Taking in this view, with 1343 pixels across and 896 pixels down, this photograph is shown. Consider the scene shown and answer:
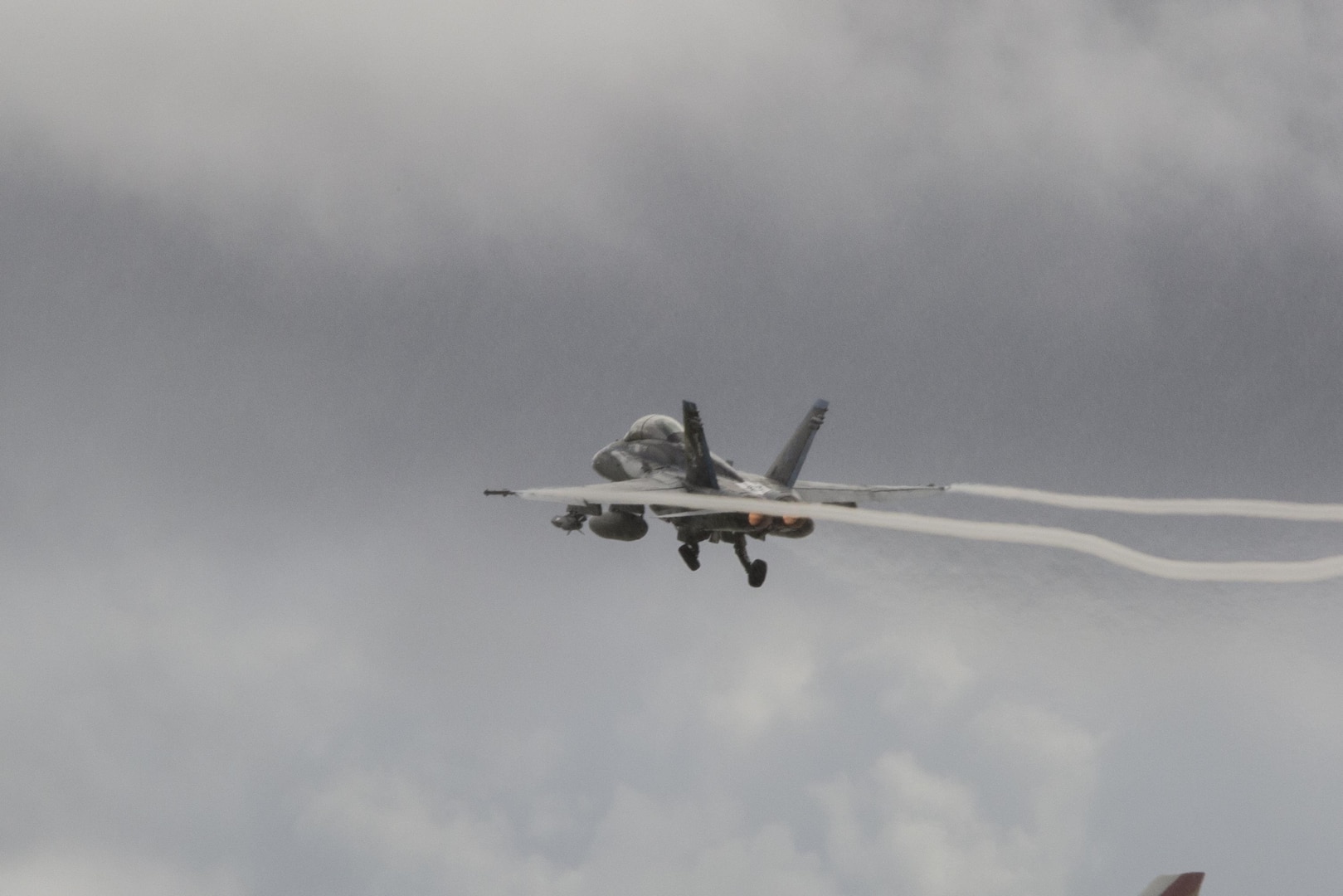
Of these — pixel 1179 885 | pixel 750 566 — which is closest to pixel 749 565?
pixel 750 566

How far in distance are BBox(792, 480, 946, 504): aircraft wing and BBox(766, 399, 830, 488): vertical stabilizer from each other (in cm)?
91

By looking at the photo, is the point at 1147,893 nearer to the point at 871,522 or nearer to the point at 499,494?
the point at 871,522

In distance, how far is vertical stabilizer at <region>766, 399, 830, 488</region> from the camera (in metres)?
65.0

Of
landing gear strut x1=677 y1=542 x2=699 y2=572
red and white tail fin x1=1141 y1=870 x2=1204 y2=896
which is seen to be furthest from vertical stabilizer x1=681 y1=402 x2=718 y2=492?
red and white tail fin x1=1141 y1=870 x2=1204 y2=896

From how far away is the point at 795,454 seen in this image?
6538cm

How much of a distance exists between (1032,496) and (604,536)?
1836cm

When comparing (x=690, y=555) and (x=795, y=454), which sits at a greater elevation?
(x=795, y=454)

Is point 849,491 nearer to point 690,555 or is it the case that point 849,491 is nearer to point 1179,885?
point 690,555

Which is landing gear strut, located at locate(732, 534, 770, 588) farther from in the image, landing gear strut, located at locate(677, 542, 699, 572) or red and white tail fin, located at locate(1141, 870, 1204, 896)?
red and white tail fin, located at locate(1141, 870, 1204, 896)

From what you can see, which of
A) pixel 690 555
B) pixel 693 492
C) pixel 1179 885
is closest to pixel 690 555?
pixel 690 555

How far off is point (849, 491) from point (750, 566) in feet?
20.1

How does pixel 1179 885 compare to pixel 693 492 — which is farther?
pixel 693 492

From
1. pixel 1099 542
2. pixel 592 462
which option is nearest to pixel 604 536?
pixel 592 462

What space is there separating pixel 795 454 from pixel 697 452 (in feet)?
17.4
